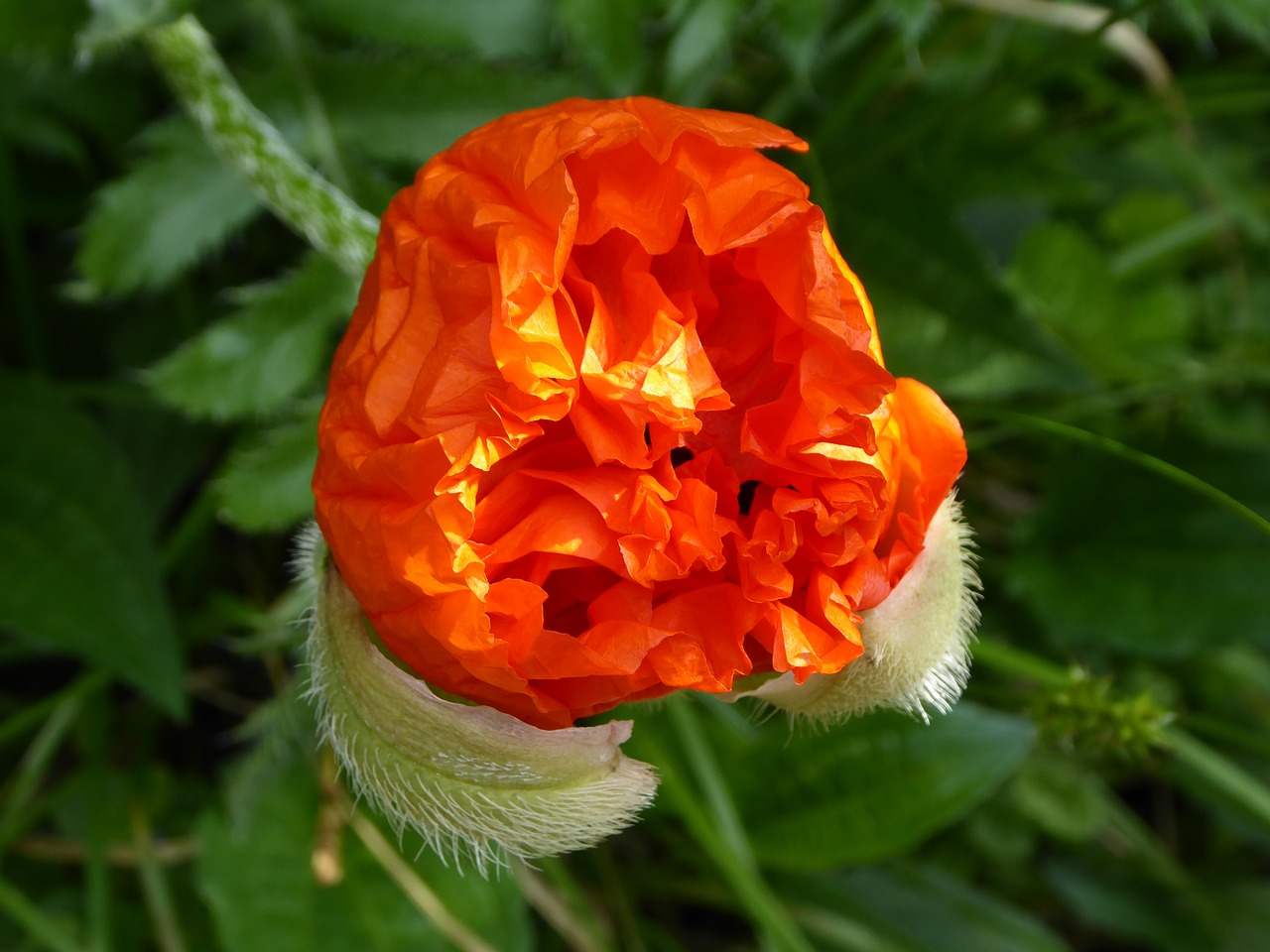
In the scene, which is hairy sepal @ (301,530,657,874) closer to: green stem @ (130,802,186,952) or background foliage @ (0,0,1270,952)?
background foliage @ (0,0,1270,952)

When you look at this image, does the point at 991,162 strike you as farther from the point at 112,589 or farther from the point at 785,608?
the point at 112,589

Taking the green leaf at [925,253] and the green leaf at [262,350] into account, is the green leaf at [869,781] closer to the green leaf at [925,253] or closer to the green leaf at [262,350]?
the green leaf at [925,253]

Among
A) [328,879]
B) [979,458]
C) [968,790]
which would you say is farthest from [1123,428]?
[328,879]

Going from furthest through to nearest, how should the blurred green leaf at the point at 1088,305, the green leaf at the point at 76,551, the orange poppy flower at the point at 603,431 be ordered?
the blurred green leaf at the point at 1088,305 → the green leaf at the point at 76,551 → the orange poppy flower at the point at 603,431

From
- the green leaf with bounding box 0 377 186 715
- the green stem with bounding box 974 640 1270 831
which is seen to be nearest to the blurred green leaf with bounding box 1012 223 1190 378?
the green stem with bounding box 974 640 1270 831

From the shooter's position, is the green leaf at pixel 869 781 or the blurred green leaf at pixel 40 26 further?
the green leaf at pixel 869 781

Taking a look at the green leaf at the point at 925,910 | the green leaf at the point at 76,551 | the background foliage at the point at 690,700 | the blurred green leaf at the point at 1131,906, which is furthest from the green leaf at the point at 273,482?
the blurred green leaf at the point at 1131,906
